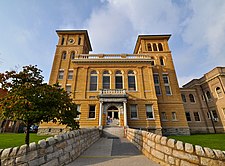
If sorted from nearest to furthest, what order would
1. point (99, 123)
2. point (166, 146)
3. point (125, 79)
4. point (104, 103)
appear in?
point (166, 146)
point (99, 123)
point (104, 103)
point (125, 79)

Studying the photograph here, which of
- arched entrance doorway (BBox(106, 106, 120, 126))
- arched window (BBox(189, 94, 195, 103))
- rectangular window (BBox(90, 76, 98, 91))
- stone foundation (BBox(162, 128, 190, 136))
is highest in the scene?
rectangular window (BBox(90, 76, 98, 91))

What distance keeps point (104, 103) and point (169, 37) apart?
21.2m

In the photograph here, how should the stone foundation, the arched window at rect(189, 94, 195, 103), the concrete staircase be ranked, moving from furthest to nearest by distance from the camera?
the arched window at rect(189, 94, 195, 103) < the stone foundation < the concrete staircase

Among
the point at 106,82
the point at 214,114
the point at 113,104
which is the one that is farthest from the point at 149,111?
the point at 214,114

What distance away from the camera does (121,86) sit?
→ 2077 cm

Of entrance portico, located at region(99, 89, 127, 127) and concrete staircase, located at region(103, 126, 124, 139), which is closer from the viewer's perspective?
concrete staircase, located at region(103, 126, 124, 139)

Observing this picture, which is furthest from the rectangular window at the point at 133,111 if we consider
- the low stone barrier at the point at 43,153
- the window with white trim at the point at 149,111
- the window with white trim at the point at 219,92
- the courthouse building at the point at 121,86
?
the window with white trim at the point at 219,92

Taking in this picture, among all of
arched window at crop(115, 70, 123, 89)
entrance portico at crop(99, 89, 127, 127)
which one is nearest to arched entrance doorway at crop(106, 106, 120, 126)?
entrance portico at crop(99, 89, 127, 127)

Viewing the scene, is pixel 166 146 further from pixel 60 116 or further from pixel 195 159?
pixel 60 116

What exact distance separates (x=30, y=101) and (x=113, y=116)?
1334cm

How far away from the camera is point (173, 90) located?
2167 cm

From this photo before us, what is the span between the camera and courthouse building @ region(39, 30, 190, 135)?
1781cm

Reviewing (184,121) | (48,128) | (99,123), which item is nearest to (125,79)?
(99,123)

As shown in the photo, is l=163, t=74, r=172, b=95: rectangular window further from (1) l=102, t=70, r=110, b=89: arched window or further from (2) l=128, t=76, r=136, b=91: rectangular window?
(1) l=102, t=70, r=110, b=89: arched window
